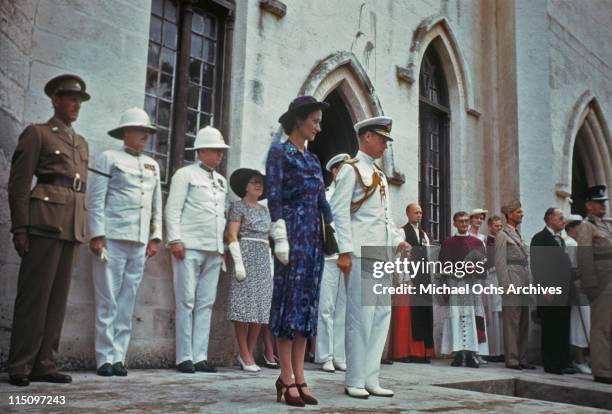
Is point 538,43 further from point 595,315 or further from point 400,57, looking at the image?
point 595,315

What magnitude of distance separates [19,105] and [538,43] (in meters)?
9.47

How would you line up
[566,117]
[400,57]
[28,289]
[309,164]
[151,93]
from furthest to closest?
[566,117] < [400,57] < [151,93] < [28,289] < [309,164]

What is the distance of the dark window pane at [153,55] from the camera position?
22.2 feet

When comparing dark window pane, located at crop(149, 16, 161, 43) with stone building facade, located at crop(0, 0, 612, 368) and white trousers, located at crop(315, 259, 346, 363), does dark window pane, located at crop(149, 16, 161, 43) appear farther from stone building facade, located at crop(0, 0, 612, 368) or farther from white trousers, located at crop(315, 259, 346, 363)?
white trousers, located at crop(315, 259, 346, 363)

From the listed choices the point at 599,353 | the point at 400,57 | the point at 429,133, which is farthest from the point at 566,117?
the point at 599,353

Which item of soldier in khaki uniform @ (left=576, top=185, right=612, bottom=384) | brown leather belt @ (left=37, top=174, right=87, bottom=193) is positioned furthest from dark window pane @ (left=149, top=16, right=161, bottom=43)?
soldier in khaki uniform @ (left=576, top=185, right=612, bottom=384)

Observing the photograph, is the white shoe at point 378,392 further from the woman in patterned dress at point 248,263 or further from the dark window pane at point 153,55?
the dark window pane at point 153,55

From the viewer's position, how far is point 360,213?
15.5 ft

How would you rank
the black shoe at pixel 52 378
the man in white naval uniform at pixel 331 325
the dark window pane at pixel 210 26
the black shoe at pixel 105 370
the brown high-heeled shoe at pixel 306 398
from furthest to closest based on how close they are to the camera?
the dark window pane at pixel 210 26 < the man in white naval uniform at pixel 331 325 < the black shoe at pixel 105 370 < the black shoe at pixel 52 378 < the brown high-heeled shoe at pixel 306 398

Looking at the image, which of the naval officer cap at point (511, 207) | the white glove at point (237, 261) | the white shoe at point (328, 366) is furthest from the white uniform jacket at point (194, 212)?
the naval officer cap at point (511, 207)

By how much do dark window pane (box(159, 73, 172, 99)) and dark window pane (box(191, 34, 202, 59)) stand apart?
1.59ft

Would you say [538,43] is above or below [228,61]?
above

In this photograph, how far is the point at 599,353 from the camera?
281 inches

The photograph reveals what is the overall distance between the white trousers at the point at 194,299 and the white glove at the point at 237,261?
0.16 meters
